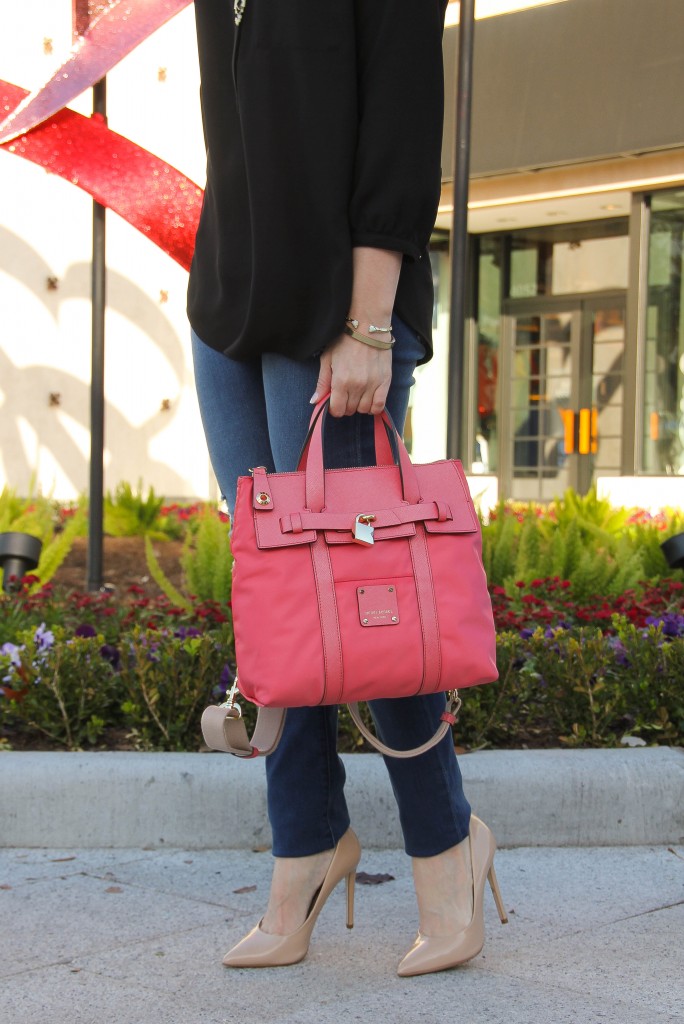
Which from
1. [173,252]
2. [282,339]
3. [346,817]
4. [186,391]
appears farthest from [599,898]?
[186,391]

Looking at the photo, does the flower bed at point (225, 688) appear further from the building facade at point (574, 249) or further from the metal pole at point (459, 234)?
the building facade at point (574, 249)

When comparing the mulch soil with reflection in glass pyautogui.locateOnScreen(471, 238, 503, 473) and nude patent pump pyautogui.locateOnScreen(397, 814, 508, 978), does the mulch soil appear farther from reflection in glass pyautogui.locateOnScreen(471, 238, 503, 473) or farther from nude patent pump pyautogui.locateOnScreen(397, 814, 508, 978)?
reflection in glass pyautogui.locateOnScreen(471, 238, 503, 473)

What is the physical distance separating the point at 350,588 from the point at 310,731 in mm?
Answer: 357

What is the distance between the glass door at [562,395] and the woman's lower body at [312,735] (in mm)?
10960

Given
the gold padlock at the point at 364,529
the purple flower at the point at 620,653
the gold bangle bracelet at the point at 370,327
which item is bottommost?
the purple flower at the point at 620,653

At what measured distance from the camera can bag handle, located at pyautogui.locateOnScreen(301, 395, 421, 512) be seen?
1.68m

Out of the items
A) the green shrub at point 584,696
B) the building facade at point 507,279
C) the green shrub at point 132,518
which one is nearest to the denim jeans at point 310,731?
the green shrub at point 584,696

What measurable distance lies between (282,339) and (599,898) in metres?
1.31

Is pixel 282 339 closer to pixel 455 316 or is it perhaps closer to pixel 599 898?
pixel 599 898

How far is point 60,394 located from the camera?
1130cm

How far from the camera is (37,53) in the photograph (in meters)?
11.0

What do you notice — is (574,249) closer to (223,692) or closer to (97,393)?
(97,393)

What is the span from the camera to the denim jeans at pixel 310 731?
1829 mm

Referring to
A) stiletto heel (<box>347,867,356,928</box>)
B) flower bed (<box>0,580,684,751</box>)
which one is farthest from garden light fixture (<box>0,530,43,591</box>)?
stiletto heel (<box>347,867,356,928</box>)
